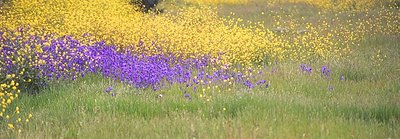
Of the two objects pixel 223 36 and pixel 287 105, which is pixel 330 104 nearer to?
pixel 287 105

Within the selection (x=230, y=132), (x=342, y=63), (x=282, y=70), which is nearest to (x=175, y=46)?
(x=282, y=70)

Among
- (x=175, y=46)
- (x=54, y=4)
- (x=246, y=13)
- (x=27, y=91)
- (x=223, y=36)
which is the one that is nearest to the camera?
(x=27, y=91)

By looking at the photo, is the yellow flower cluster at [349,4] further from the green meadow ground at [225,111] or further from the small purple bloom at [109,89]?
the small purple bloom at [109,89]

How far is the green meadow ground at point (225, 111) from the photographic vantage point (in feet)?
14.4

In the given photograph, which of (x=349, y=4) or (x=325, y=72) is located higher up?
(x=349, y=4)

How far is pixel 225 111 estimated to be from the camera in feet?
17.6

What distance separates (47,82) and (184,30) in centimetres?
526

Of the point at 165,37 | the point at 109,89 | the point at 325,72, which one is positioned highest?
the point at 165,37

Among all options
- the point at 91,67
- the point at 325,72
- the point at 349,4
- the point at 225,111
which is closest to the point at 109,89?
the point at 91,67

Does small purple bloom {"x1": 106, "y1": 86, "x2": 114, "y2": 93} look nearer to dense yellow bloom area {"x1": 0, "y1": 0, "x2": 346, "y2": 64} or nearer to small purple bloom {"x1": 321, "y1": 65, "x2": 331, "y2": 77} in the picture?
dense yellow bloom area {"x1": 0, "y1": 0, "x2": 346, "y2": 64}

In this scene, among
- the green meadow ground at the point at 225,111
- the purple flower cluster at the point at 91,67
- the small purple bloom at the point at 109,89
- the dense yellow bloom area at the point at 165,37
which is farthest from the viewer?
the dense yellow bloom area at the point at 165,37

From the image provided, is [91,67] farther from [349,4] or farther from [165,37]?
[349,4]

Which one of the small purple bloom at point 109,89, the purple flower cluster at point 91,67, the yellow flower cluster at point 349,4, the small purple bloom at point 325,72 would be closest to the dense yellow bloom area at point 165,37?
the purple flower cluster at point 91,67

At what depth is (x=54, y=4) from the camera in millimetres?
13805
